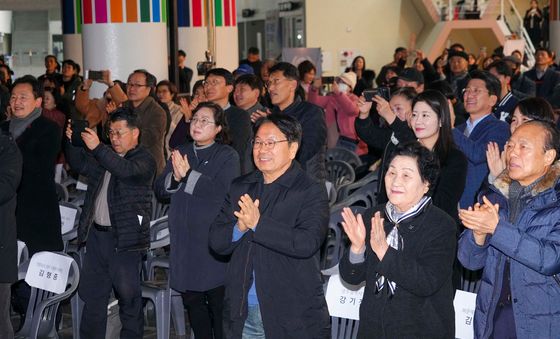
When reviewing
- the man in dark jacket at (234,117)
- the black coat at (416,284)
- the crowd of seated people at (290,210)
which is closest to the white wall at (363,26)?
the crowd of seated people at (290,210)

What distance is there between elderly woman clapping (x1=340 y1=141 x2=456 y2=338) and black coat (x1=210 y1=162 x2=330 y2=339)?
0.45m

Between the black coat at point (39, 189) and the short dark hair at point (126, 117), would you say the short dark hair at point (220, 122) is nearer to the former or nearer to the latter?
the short dark hair at point (126, 117)

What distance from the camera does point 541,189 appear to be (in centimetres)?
423

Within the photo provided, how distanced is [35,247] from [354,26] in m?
20.2

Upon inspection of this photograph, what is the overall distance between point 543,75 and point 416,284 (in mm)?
10352

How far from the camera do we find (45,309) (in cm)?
600

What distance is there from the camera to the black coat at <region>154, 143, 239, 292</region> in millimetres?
6020

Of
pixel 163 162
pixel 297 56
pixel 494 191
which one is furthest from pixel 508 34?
pixel 494 191

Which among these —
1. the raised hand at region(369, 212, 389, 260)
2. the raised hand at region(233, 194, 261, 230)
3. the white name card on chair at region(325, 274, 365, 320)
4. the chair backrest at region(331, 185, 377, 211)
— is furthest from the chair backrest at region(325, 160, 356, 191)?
the raised hand at region(369, 212, 389, 260)

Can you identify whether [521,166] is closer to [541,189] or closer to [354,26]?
[541,189]

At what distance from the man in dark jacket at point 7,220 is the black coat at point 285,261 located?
1.63 m

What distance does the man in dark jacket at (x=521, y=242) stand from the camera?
13.3ft

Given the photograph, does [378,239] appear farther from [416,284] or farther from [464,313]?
[464,313]

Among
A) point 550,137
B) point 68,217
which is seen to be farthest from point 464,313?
point 68,217
